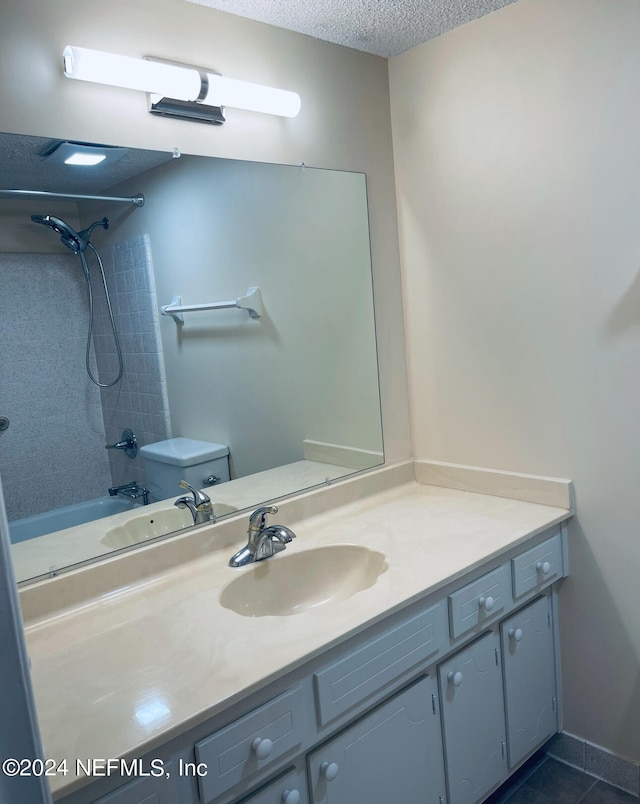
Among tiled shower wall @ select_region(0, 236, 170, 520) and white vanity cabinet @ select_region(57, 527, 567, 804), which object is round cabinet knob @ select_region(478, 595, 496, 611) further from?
tiled shower wall @ select_region(0, 236, 170, 520)

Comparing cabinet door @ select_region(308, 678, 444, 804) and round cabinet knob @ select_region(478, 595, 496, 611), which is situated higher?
round cabinet knob @ select_region(478, 595, 496, 611)

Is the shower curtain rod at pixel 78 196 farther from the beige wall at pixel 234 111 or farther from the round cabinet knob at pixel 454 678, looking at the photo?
the round cabinet knob at pixel 454 678

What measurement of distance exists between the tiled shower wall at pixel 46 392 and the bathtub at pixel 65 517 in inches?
0.7

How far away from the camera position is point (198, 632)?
1.38m

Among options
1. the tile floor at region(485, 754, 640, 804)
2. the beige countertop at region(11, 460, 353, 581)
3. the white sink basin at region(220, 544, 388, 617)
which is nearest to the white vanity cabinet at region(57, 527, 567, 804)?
the tile floor at region(485, 754, 640, 804)

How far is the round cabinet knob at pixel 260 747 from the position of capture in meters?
1.20

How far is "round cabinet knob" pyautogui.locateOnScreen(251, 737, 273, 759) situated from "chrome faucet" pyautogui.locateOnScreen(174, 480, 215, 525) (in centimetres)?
70

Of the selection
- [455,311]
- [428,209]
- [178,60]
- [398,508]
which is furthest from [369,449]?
[178,60]

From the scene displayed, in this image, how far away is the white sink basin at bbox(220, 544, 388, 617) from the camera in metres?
1.68

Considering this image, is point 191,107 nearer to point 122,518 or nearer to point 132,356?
point 132,356

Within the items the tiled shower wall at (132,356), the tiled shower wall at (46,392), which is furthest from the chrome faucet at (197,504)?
the tiled shower wall at (46,392)

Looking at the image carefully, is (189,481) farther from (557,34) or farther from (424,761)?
(557,34)

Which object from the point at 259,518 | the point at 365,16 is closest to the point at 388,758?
the point at 259,518

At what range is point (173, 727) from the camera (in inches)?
42.3
